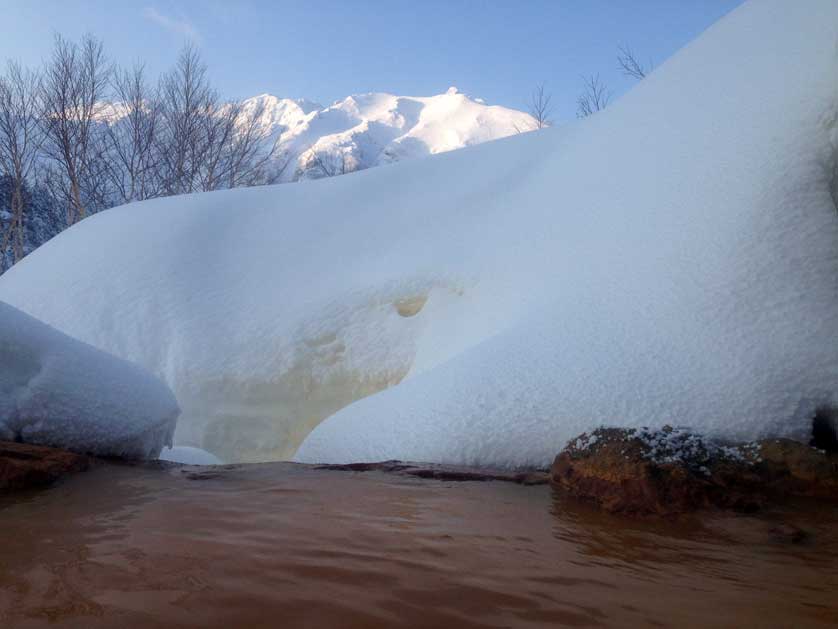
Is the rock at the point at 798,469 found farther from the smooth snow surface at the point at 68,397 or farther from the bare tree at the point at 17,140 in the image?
the bare tree at the point at 17,140

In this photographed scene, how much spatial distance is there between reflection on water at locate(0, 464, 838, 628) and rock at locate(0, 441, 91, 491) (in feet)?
0.32

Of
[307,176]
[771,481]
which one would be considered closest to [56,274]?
[771,481]

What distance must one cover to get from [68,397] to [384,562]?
157cm

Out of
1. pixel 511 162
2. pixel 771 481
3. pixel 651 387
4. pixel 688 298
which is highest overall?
pixel 511 162

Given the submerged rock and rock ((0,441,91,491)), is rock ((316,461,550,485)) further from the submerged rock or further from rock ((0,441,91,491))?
rock ((0,441,91,491))

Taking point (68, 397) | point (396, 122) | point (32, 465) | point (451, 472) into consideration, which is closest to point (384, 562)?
point (451, 472)

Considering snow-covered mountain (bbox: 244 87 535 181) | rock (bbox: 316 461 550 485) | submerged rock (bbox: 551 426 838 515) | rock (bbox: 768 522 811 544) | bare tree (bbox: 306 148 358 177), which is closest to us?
rock (bbox: 768 522 811 544)

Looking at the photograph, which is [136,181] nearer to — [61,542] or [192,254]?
[192,254]

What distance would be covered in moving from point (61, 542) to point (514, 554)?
39.4 inches

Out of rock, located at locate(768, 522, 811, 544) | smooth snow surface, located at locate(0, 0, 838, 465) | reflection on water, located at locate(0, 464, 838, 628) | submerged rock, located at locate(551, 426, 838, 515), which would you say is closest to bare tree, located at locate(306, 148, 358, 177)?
smooth snow surface, located at locate(0, 0, 838, 465)

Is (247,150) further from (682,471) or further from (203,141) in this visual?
(682,471)

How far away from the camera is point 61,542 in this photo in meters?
1.24

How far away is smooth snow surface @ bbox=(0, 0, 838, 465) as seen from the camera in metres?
2.23

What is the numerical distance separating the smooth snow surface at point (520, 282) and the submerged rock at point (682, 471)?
0.52 feet
